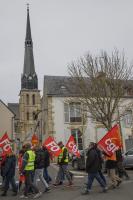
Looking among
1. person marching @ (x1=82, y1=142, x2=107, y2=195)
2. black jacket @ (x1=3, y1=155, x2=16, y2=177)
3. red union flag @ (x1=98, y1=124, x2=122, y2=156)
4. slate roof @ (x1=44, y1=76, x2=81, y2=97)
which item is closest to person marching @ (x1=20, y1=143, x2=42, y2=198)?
black jacket @ (x1=3, y1=155, x2=16, y2=177)

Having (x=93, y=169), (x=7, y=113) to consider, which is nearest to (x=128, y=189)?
(x=93, y=169)

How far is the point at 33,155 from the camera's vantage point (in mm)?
11023

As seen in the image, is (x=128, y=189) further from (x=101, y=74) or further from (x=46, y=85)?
(x=46, y=85)

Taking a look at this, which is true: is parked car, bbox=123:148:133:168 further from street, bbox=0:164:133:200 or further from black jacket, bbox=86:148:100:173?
black jacket, bbox=86:148:100:173

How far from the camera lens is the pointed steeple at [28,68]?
85.7 meters

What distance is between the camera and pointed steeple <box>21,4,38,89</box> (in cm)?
8569

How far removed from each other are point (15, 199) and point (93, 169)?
265cm

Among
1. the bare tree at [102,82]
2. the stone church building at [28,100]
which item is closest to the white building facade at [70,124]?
the bare tree at [102,82]

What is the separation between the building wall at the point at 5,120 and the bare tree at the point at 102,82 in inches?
990

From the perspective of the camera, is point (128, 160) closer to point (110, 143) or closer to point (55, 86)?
point (110, 143)

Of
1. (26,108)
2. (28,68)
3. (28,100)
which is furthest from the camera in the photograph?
(26,108)

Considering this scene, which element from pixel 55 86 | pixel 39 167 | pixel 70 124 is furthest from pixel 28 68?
pixel 39 167

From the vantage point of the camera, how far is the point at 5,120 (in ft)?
164

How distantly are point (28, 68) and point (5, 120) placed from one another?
39323 millimetres
